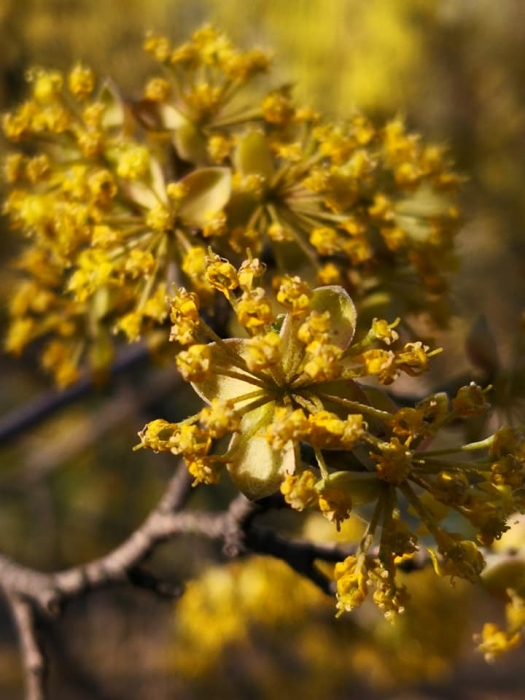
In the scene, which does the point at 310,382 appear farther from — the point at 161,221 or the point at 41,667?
the point at 41,667

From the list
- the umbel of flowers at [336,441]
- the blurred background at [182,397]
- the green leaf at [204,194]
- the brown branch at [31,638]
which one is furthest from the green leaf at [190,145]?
the blurred background at [182,397]

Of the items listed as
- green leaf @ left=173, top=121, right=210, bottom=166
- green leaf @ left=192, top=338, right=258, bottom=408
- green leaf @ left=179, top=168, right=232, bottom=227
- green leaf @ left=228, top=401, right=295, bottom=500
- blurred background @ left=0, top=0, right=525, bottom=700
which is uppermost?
green leaf @ left=173, top=121, right=210, bottom=166

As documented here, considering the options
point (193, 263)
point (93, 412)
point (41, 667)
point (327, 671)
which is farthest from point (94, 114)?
point (93, 412)

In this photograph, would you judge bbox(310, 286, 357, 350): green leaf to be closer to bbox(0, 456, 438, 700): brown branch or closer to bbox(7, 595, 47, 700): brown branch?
bbox(0, 456, 438, 700): brown branch

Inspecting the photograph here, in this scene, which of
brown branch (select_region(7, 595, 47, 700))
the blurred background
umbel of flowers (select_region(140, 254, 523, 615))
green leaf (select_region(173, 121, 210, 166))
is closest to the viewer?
umbel of flowers (select_region(140, 254, 523, 615))

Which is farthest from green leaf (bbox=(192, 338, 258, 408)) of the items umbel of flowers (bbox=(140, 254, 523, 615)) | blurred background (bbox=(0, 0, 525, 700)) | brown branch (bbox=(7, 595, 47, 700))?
blurred background (bbox=(0, 0, 525, 700))

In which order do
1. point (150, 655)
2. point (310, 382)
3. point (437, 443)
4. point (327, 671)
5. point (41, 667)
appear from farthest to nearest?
point (150, 655), point (327, 671), point (437, 443), point (41, 667), point (310, 382)

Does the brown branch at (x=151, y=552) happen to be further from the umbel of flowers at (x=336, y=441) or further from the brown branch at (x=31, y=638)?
the umbel of flowers at (x=336, y=441)

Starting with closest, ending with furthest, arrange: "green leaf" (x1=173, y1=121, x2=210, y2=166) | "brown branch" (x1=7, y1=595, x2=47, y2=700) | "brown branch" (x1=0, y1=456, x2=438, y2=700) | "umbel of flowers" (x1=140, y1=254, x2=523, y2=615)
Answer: "umbel of flowers" (x1=140, y1=254, x2=523, y2=615) → "brown branch" (x1=0, y1=456, x2=438, y2=700) → "green leaf" (x1=173, y1=121, x2=210, y2=166) → "brown branch" (x1=7, y1=595, x2=47, y2=700)
